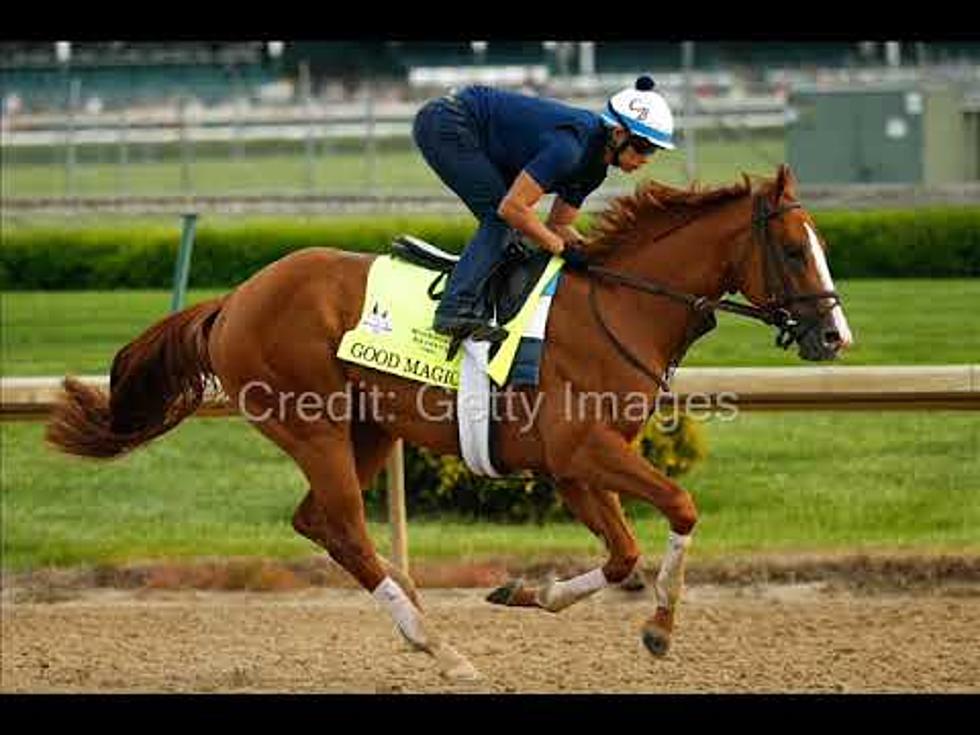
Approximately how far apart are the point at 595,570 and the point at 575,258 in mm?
935

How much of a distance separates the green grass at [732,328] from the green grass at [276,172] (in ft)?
Result: 4.09

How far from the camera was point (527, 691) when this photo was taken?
22.7 ft

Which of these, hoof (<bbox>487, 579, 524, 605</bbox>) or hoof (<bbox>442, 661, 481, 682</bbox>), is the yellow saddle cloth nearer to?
hoof (<bbox>487, 579, 524, 605</bbox>)

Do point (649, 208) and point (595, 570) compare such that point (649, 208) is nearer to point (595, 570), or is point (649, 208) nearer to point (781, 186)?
point (781, 186)

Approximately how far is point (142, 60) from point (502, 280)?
8.06 meters

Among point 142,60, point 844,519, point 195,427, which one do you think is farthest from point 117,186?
point 844,519

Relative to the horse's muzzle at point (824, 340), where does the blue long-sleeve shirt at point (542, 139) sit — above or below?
above

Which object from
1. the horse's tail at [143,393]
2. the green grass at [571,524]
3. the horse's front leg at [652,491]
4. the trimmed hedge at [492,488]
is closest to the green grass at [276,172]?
the green grass at [571,524]

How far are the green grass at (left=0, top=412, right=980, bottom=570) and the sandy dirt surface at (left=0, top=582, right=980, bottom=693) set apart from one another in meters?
0.42

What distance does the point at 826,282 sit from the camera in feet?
20.6

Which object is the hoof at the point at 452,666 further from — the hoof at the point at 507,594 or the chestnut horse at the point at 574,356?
the hoof at the point at 507,594

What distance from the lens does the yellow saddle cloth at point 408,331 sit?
21.6 ft

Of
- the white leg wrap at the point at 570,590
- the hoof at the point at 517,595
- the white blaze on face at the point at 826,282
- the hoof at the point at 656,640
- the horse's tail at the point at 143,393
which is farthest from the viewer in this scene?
the horse's tail at the point at 143,393

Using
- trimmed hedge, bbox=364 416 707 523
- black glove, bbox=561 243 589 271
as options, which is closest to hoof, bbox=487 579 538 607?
black glove, bbox=561 243 589 271
